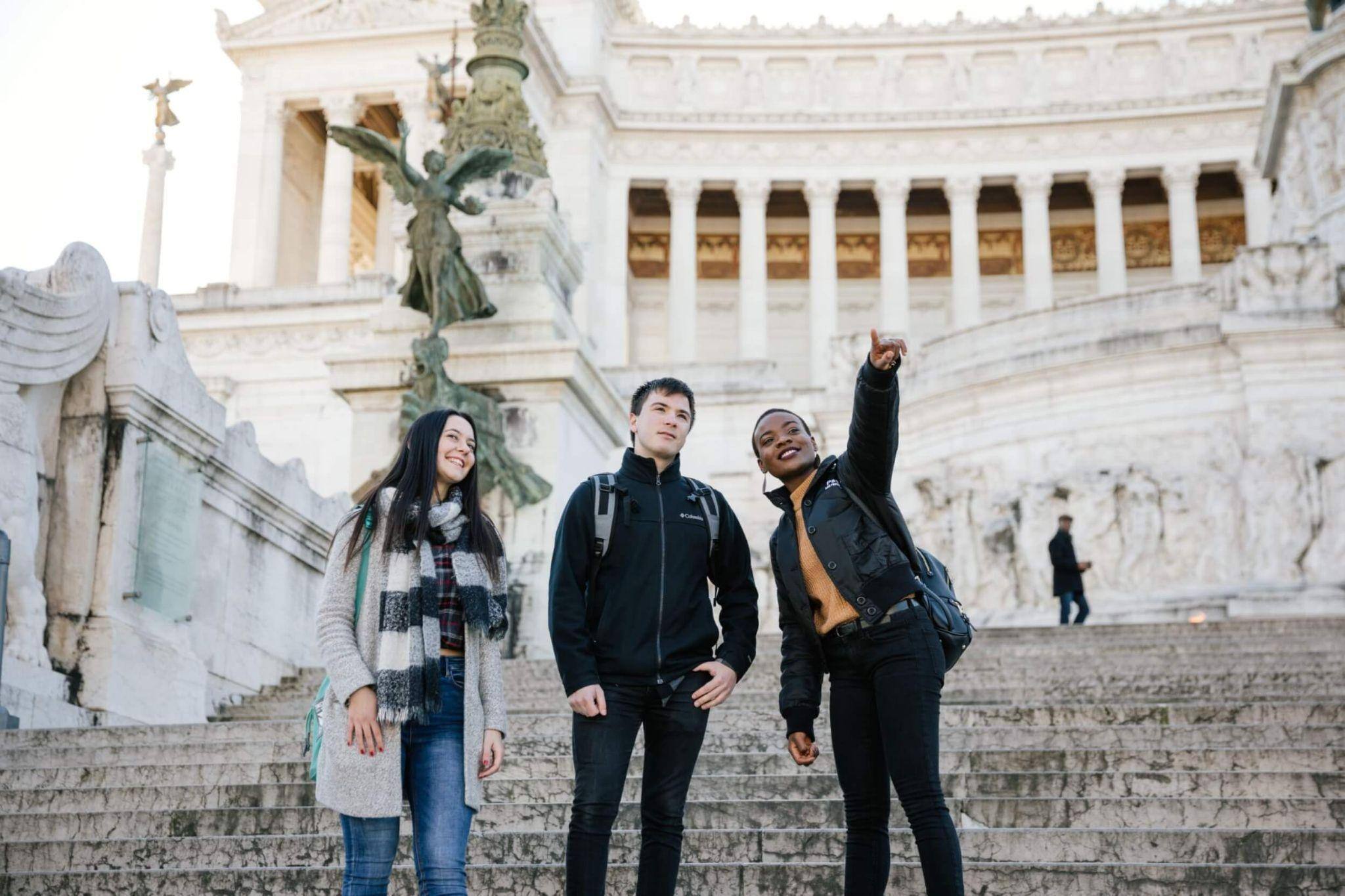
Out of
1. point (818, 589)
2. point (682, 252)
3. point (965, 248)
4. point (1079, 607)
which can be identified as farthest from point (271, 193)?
point (818, 589)

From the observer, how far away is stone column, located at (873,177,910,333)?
182 ft

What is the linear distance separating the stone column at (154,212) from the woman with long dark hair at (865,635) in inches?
1066

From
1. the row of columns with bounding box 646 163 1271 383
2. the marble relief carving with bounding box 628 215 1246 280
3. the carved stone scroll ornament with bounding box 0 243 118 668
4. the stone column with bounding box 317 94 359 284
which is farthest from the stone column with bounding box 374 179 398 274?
the carved stone scroll ornament with bounding box 0 243 118 668

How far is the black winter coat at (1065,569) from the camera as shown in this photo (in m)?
17.9

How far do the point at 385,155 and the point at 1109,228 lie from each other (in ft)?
145

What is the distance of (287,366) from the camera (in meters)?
38.8

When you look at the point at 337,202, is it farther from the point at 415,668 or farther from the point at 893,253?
the point at 415,668

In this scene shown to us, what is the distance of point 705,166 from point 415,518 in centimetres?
5339

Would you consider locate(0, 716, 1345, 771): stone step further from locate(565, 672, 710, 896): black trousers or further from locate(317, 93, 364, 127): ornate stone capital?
locate(317, 93, 364, 127): ornate stone capital

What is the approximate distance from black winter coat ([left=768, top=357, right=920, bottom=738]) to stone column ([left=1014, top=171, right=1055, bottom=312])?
5111 cm

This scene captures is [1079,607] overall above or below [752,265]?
below

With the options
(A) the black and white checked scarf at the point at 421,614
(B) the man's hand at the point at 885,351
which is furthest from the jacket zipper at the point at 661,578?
(B) the man's hand at the point at 885,351

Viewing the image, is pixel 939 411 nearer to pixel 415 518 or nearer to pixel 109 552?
pixel 109 552

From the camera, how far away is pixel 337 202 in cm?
5478
